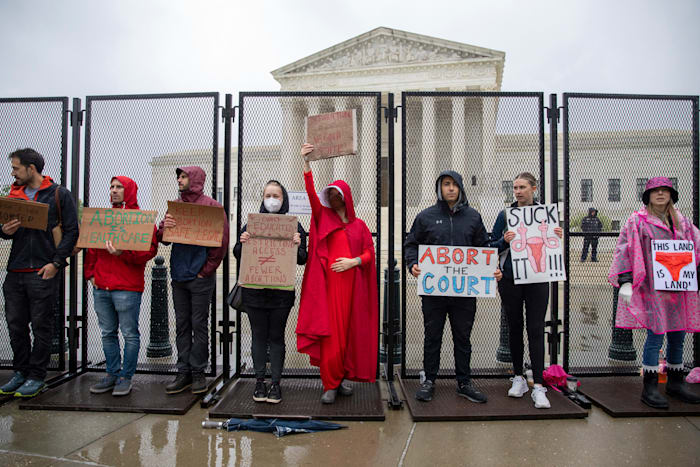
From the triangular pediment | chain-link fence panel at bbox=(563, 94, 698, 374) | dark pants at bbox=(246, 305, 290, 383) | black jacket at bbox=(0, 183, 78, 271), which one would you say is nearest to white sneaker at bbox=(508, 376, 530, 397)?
chain-link fence panel at bbox=(563, 94, 698, 374)

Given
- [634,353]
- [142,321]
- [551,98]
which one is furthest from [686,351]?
[142,321]

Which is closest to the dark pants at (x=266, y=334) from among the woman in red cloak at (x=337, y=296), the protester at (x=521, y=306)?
the woman in red cloak at (x=337, y=296)

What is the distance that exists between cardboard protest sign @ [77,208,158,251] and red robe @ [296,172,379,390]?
159 cm

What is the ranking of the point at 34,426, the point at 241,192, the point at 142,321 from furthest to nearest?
the point at 142,321 < the point at 241,192 < the point at 34,426

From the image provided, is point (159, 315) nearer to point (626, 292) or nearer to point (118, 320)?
point (118, 320)

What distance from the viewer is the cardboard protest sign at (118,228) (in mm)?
4238

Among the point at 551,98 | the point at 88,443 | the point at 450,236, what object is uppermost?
the point at 551,98

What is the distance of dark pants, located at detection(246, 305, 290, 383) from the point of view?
4.14 metres

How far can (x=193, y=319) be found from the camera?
4332 millimetres

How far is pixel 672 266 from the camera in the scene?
160 inches

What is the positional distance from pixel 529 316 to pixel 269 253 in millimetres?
2543

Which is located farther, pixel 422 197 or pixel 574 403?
pixel 422 197

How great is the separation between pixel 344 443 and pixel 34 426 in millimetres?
2576

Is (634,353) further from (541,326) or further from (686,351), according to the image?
(541,326)
